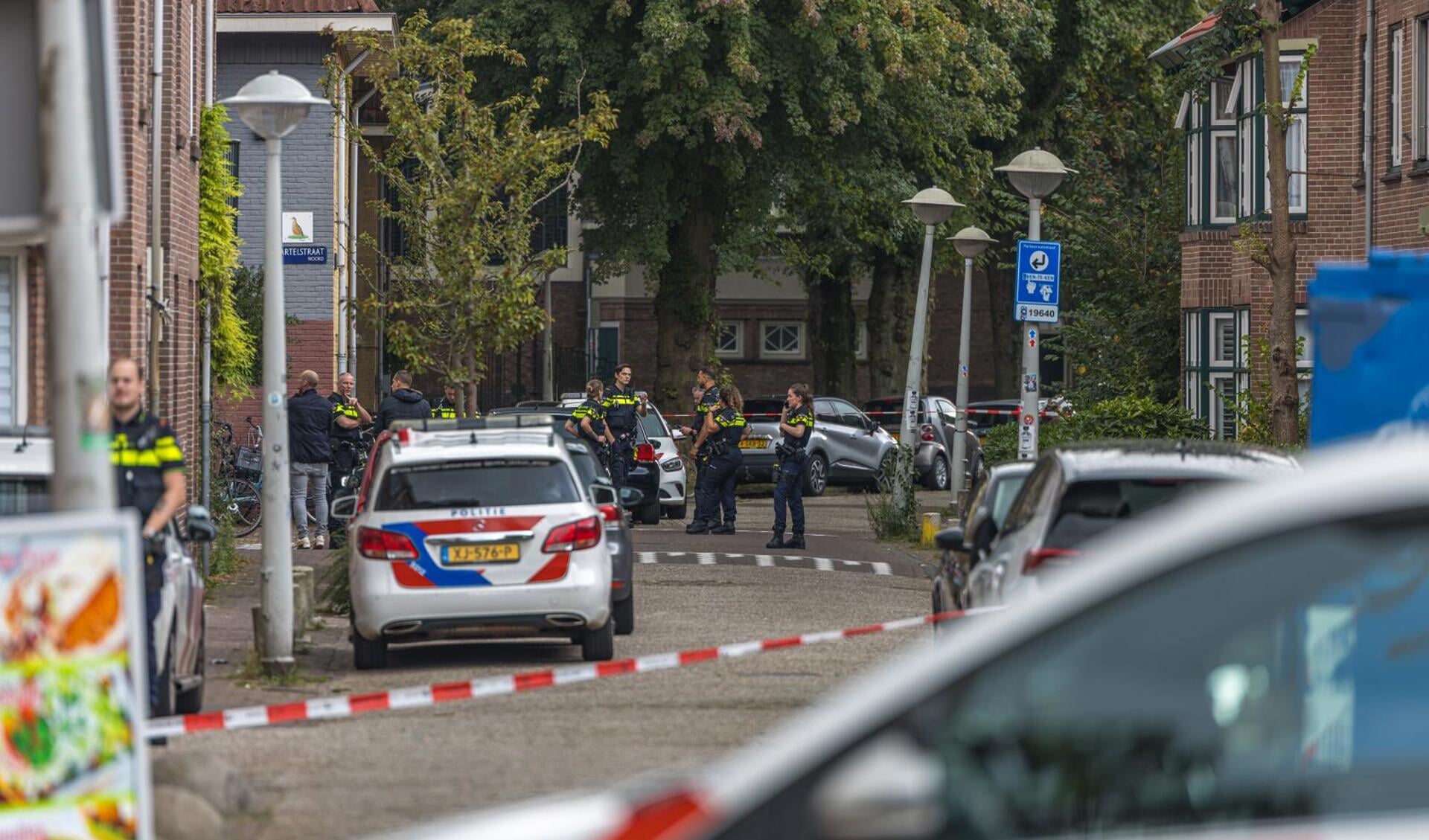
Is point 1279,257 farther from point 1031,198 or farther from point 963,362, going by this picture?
point 963,362

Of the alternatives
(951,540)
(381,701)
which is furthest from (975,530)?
(381,701)

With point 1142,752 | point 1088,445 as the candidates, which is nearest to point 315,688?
point 1088,445

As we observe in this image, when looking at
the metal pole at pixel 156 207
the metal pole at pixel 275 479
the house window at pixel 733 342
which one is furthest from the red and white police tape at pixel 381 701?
the house window at pixel 733 342

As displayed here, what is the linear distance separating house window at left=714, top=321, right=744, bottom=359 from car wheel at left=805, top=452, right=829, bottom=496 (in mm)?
27916

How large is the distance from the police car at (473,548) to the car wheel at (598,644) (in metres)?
0.04

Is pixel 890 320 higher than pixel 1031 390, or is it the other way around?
pixel 890 320

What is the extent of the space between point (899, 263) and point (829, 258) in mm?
5645

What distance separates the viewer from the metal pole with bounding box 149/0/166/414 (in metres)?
18.2

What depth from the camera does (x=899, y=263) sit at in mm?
46719

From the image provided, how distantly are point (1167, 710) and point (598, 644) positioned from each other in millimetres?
11074

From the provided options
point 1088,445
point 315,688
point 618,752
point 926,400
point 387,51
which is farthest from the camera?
point 926,400

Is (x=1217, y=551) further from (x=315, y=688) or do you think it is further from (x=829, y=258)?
(x=829, y=258)

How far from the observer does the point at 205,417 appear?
19516 mm

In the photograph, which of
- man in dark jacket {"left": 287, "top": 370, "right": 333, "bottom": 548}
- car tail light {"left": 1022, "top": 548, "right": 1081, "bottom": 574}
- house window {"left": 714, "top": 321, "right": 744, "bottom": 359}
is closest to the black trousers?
man in dark jacket {"left": 287, "top": 370, "right": 333, "bottom": 548}
